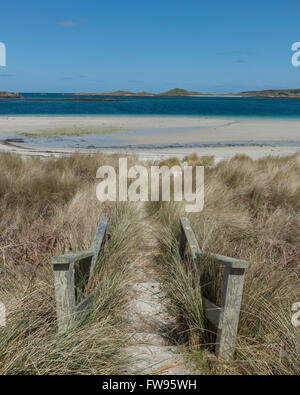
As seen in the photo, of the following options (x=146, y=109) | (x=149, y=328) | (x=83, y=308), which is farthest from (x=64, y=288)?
(x=146, y=109)

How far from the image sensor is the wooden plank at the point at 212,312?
2.46 meters

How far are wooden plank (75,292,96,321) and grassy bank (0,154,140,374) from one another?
6 cm

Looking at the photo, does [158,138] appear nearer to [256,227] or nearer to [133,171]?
[133,171]

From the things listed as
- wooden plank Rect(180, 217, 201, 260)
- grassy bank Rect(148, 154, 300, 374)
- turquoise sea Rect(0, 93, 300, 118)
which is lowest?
grassy bank Rect(148, 154, 300, 374)

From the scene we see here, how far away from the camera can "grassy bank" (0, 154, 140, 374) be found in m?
2.14

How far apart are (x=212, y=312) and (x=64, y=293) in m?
1.16

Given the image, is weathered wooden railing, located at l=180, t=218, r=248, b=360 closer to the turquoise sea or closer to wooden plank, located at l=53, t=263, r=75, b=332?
wooden plank, located at l=53, t=263, r=75, b=332

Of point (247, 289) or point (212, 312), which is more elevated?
point (247, 289)

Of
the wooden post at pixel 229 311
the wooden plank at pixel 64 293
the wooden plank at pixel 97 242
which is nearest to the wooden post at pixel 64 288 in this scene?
the wooden plank at pixel 64 293

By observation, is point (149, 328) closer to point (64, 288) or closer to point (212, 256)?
point (212, 256)

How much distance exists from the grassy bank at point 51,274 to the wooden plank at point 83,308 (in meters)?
0.06

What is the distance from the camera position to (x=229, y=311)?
2.41 meters

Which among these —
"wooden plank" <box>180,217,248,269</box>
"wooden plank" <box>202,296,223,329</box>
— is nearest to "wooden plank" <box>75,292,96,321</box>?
"wooden plank" <box>202,296,223,329</box>
